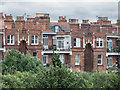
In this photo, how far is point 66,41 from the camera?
4638 centimetres

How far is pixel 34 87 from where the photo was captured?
2434cm

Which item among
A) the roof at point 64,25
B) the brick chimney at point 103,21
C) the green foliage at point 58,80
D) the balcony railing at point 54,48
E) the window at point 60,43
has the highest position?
the brick chimney at point 103,21

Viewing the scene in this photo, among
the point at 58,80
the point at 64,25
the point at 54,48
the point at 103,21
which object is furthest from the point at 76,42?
the point at 58,80

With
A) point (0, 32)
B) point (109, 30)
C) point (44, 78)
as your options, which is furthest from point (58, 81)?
point (109, 30)

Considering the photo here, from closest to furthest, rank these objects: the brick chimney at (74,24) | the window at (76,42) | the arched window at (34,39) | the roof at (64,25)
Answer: the arched window at (34,39)
the window at (76,42)
the brick chimney at (74,24)
the roof at (64,25)

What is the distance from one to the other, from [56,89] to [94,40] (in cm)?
2403

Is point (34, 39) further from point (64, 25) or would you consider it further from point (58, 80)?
point (58, 80)

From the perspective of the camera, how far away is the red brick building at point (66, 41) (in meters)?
44.6

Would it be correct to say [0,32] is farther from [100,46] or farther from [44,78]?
[44,78]

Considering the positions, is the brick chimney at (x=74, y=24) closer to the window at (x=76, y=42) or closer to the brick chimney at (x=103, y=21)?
the window at (x=76, y=42)

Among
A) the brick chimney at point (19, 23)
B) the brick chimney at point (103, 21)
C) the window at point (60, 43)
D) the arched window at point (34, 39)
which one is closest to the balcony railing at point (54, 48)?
the window at point (60, 43)

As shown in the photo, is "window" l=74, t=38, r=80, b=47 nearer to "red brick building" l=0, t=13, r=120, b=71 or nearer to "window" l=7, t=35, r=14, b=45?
"red brick building" l=0, t=13, r=120, b=71

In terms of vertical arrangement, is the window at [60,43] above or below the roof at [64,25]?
below

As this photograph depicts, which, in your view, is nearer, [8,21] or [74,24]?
[8,21]
